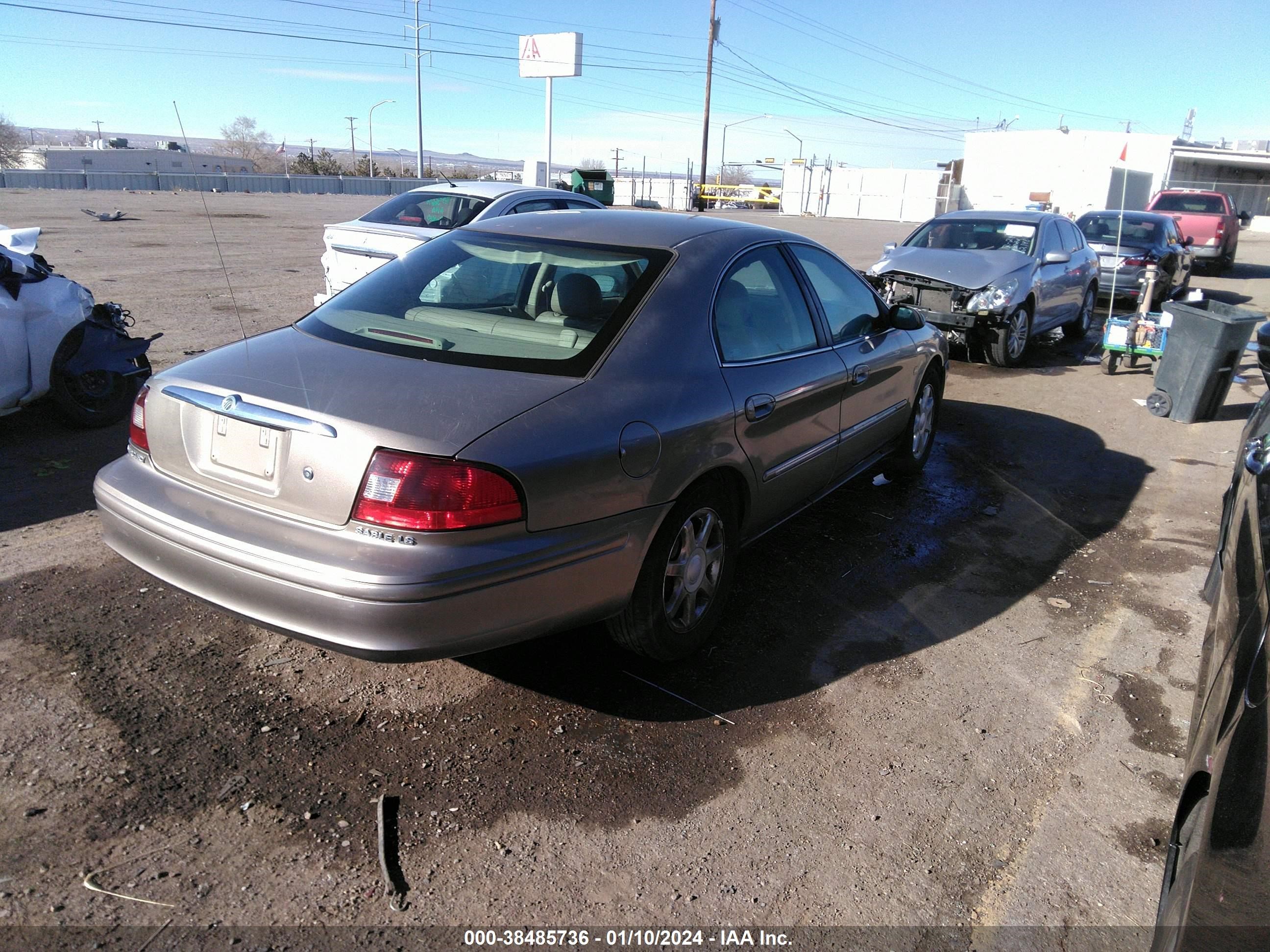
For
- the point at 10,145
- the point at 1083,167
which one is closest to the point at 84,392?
the point at 1083,167

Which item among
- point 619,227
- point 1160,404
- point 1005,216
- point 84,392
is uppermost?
point 1005,216

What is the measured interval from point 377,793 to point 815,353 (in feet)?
9.03

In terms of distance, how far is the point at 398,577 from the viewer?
266 cm

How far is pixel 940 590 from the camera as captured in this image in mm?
4648

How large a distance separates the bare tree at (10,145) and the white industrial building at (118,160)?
4.09 m

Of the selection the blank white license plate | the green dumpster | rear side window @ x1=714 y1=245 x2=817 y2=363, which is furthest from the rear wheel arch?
the green dumpster

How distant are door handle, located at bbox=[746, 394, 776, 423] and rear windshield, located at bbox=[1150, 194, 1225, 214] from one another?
23.7 metres

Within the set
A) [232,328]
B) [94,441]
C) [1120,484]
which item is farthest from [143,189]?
[1120,484]

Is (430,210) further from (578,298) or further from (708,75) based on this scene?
(708,75)

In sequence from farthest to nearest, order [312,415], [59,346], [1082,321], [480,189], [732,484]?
[1082,321], [480,189], [59,346], [732,484], [312,415]

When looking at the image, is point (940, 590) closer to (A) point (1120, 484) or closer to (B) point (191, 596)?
(A) point (1120, 484)

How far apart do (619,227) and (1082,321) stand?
419 inches

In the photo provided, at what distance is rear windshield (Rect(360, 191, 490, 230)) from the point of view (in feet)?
33.3

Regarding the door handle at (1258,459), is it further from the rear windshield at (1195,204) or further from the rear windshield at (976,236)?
the rear windshield at (1195,204)
